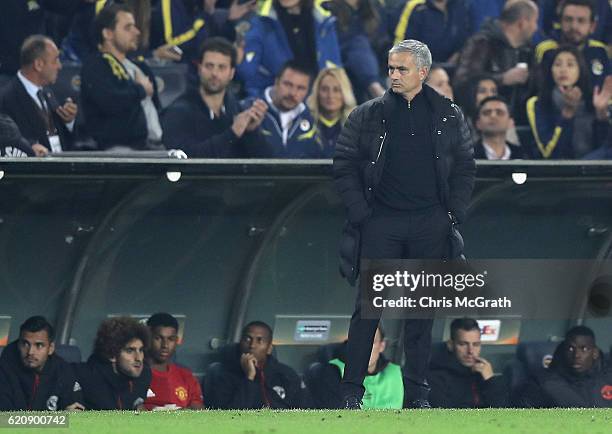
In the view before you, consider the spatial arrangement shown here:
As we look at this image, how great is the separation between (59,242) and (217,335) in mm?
1049

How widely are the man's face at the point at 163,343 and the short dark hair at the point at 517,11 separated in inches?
120

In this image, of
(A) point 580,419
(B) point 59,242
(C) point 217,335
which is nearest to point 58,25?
(B) point 59,242

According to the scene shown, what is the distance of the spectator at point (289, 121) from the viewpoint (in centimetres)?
902

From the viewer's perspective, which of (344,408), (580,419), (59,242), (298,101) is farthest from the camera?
(298,101)

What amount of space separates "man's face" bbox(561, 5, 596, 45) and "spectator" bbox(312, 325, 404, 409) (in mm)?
2506

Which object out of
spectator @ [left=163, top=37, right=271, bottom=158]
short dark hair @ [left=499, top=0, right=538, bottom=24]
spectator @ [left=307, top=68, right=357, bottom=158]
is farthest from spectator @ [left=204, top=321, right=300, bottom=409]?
short dark hair @ [left=499, top=0, right=538, bottom=24]

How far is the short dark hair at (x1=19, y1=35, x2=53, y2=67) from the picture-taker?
8406 millimetres

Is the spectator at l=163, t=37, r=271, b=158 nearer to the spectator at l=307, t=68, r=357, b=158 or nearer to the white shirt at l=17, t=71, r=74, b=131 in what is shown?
the spectator at l=307, t=68, r=357, b=158

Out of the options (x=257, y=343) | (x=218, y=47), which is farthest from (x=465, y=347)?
(x=218, y=47)

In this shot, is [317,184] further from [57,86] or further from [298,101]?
[57,86]

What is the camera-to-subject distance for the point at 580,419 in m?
6.06

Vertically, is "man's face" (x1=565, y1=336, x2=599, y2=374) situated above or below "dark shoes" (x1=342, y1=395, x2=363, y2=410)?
above

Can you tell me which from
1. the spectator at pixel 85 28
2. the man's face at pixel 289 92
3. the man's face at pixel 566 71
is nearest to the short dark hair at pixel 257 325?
the man's face at pixel 289 92

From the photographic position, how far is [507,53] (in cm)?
983
